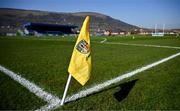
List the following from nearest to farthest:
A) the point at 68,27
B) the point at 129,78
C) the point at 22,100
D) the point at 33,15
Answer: the point at 22,100 → the point at 129,78 → the point at 68,27 → the point at 33,15

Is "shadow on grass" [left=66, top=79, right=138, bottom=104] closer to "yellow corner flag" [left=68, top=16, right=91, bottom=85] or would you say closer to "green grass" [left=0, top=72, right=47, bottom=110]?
"yellow corner flag" [left=68, top=16, right=91, bottom=85]

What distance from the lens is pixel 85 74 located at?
3.64 metres

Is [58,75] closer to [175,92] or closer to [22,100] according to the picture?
[22,100]

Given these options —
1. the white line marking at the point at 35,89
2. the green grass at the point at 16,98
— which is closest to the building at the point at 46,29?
the white line marking at the point at 35,89

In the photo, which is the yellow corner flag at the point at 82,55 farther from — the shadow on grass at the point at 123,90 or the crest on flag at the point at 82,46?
the shadow on grass at the point at 123,90

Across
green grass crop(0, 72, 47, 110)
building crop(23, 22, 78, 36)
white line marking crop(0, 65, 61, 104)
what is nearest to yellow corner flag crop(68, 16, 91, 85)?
white line marking crop(0, 65, 61, 104)

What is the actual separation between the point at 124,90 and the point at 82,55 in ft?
5.08

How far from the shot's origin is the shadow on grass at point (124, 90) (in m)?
4.19

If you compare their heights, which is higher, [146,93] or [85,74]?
[85,74]

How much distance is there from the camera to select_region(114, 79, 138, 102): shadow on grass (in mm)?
4191

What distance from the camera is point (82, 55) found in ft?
11.7

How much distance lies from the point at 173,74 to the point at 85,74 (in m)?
3.74

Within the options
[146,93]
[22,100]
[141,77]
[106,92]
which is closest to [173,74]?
[141,77]

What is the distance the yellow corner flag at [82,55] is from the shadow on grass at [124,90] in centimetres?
94
